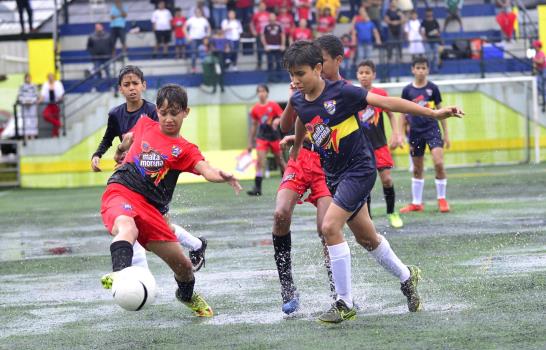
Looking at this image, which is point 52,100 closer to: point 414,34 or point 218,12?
point 218,12

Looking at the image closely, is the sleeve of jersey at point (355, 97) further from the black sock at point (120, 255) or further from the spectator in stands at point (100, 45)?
the spectator in stands at point (100, 45)

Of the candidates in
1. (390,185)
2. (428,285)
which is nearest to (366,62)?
(390,185)

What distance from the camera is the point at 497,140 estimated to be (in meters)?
29.5

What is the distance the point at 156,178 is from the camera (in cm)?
837

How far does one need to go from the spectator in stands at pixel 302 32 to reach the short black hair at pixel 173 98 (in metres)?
22.2

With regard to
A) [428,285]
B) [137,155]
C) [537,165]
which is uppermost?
[137,155]

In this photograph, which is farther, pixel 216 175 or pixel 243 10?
pixel 243 10

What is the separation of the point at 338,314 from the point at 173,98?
191cm

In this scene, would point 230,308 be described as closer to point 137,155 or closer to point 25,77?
point 137,155

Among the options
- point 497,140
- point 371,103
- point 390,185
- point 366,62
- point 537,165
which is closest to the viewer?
point 371,103

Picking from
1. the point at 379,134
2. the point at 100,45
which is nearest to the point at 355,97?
the point at 379,134

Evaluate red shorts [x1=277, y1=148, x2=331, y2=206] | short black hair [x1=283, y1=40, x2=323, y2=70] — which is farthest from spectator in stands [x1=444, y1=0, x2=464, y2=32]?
short black hair [x1=283, y1=40, x2=323, y2=70]

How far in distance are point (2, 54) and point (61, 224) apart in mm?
17104

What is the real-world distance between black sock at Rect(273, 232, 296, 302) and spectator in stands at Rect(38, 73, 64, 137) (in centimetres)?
2242
